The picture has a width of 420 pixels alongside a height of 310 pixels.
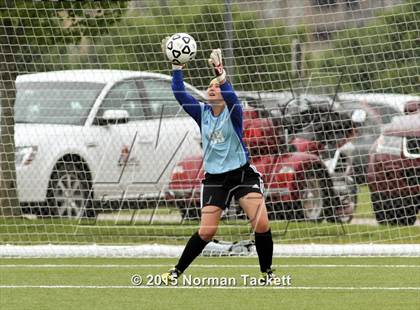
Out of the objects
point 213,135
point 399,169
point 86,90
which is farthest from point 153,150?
point 213,135

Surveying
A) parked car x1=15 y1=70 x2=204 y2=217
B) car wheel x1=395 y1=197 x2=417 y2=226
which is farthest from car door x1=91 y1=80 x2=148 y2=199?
car wheel x1=395 y1=197 x2=417 y2=226

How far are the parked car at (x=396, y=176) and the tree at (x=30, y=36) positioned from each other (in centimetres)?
361

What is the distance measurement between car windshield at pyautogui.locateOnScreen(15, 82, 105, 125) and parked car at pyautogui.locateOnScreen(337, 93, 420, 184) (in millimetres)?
3141

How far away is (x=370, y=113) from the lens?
15680 millimetres

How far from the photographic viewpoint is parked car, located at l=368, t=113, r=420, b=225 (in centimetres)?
1449

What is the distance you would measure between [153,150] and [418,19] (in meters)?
3.86

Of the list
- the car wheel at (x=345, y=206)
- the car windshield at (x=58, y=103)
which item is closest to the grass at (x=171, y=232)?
the car wheel at (x=345, y=206)

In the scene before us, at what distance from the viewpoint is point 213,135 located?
10234 mm

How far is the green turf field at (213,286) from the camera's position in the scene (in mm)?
9781

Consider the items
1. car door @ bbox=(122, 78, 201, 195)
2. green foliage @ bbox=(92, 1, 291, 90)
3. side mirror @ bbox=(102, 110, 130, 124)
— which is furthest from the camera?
car door @ bbox=(122, 78, 201, 195)

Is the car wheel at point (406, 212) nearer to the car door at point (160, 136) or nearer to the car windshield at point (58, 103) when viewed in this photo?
the car door at point (160, 136)

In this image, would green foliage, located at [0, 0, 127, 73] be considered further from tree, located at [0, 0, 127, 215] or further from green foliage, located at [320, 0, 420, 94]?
green foliage, located at [320, 0, 420, 94]

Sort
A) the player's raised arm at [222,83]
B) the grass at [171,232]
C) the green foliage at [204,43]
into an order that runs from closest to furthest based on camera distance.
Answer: the player's raised arm at [222,83] → the green foliage at [204,43] → the grass at [171,232]
